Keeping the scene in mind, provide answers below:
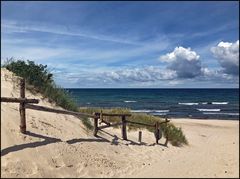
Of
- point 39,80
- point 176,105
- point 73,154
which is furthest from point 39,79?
point 176,105

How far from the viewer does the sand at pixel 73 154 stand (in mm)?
9766

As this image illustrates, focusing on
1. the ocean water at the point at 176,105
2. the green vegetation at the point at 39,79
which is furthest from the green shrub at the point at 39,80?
the ocean water at the point at 176,105

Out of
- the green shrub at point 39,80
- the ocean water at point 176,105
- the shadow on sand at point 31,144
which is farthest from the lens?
the ocean water at point 176,105

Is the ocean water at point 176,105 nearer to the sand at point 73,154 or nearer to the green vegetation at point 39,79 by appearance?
the green vegetation at point 39,79

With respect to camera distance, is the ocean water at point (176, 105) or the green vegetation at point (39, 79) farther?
the ocean water at point (176, 105)

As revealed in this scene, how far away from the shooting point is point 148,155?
1470cm

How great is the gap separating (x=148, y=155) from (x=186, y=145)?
720 centimetres

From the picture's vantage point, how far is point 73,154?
11188 mm

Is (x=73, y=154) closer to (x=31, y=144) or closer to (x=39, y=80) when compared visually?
(x=31, y=144)

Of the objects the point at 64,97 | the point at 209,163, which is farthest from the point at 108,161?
the point at 64,97

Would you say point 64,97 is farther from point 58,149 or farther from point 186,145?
point 186,145

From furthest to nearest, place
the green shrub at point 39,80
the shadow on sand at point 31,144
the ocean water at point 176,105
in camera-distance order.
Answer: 1. the ocean water at point 176,105
2. the green shrub at point 39,80
3. the shadow on sand at point 31,144

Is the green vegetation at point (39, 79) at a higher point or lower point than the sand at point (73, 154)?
higher

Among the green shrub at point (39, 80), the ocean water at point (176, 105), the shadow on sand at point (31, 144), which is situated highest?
the green shrub at point (39, 80)
